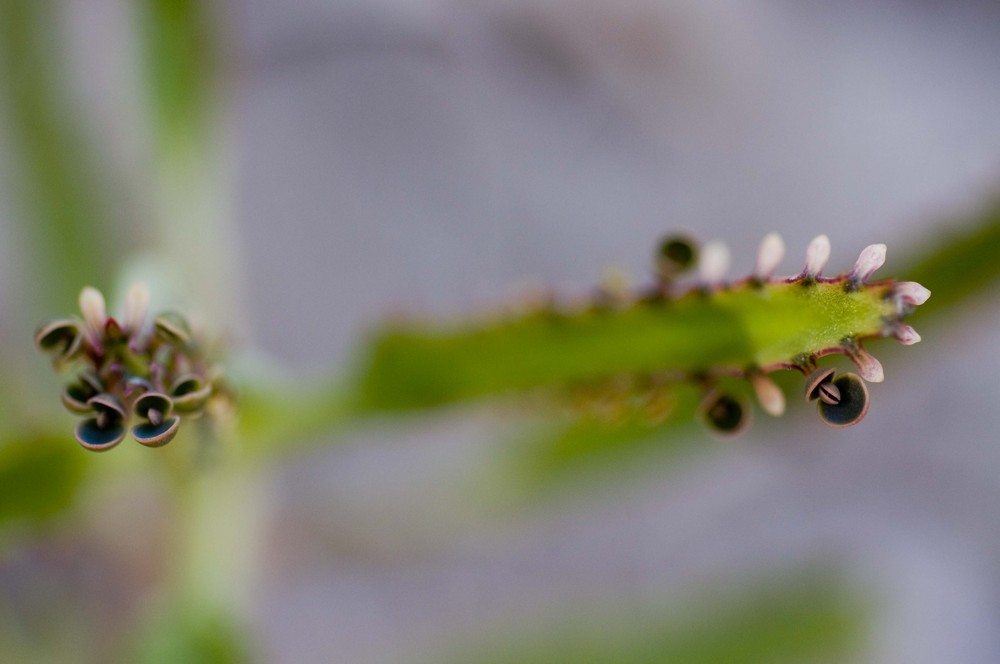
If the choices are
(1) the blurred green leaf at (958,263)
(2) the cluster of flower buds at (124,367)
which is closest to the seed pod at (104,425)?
(2) the cluster of flower buds at (124,367)

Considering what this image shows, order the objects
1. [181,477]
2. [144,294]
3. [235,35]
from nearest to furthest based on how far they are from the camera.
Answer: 1. [144,294]
2. [181,477]
3. [235,35]

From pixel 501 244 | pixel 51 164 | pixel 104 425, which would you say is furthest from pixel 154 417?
pixel 501 244

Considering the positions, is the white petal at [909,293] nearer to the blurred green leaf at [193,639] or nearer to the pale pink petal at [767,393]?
the pale pink petal at [767,393]

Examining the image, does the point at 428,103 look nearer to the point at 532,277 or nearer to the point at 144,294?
the point at 532,277

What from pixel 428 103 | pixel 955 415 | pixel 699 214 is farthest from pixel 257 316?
pixel 955 415

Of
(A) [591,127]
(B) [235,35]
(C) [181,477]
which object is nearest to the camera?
(C) [181,477]

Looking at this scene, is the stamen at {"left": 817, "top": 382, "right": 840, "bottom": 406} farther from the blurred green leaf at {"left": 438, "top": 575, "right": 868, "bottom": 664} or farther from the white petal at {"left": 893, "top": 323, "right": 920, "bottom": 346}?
the blurred green leaf at {"left": 438, "top": 575, "right": 868, "bottom": 664}

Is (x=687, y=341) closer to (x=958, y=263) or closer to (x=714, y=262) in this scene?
(x=714, y=262)
